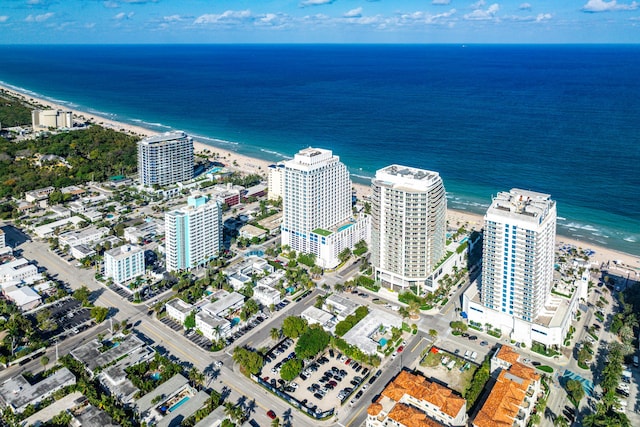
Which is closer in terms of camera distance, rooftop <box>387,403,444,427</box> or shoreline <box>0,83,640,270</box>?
rooftop <box>387,403,444,427</box>

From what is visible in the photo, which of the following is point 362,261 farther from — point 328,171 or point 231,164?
point 231,164

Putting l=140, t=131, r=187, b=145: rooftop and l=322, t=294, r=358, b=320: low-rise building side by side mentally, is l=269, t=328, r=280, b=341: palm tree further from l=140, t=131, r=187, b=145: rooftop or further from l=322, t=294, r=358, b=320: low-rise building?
l=140, t=131, r=187, b=145: rooftop

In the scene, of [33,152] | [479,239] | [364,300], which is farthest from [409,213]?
[33,152]

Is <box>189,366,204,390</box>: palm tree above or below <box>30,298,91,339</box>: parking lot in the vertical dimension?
below

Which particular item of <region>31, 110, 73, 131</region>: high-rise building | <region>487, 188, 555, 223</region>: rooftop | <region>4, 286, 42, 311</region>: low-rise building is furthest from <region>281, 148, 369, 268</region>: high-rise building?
<region>31, 110, 73, 131</region>: high-rise building

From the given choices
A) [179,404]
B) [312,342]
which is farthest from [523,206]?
[179,404]

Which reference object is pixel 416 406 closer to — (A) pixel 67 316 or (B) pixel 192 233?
(B) pixel 192 233

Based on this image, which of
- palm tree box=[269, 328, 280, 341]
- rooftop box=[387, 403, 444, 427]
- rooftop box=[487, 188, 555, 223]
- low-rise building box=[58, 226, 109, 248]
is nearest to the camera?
rooftop box=[387, 403, 444, 427]
